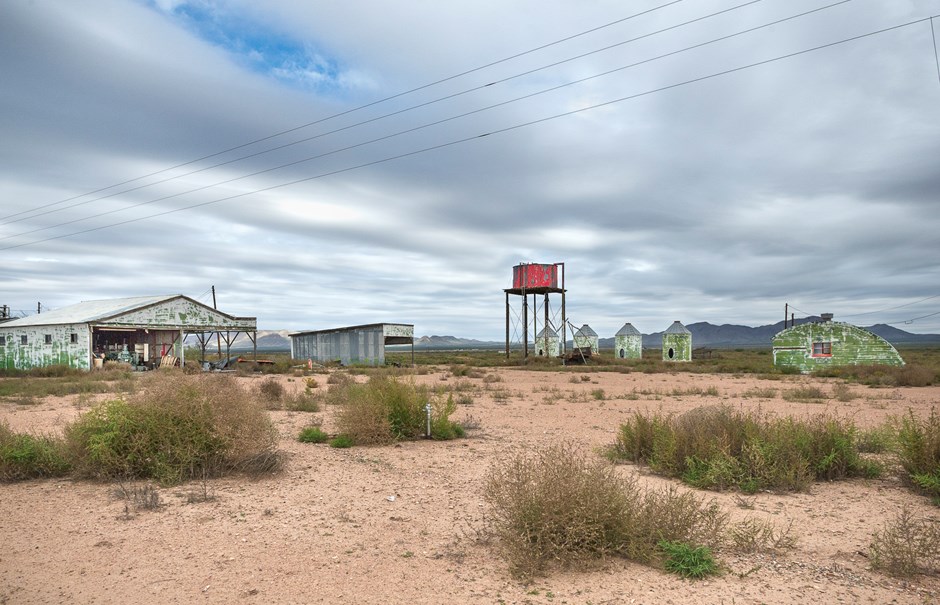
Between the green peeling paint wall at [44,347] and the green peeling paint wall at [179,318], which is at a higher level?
the green peeling paint wall at [179,318]

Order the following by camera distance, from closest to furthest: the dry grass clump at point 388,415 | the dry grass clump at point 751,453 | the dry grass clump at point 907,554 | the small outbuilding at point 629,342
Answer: the dry grass clump at point 907,554
the dry grass clump at point 751,453
the dry grass clump at point 388,415
the small outbuilding at point 629,342

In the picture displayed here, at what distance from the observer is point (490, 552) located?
18.7ft

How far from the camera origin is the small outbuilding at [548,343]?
53.2 m

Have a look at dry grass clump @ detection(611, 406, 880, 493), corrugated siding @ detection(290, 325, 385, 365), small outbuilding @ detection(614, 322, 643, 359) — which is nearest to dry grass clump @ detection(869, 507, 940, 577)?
dry grass clump @ detection(611, 406, 880, 493)

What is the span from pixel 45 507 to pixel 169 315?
33.3 m

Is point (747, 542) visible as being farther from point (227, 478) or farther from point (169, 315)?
point (169, 315)

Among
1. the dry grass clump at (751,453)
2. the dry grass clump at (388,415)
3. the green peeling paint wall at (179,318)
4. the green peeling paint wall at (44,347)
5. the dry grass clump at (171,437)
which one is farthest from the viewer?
the green peeling paint wall at (179,318)

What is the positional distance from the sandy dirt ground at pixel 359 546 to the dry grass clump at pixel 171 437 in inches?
15.7

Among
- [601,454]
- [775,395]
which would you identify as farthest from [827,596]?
→ [775,395]

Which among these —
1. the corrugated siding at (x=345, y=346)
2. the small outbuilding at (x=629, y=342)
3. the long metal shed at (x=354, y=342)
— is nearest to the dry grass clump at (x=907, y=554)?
the long metal shed at (x=354, y=342)

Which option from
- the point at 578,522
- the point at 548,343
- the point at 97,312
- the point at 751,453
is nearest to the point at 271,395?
the point at 751,453

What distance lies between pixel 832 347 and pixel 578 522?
35.0m

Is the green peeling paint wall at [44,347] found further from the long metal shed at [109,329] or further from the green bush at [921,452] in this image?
the green bush at [921,452]

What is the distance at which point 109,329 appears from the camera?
35094 millimetres
